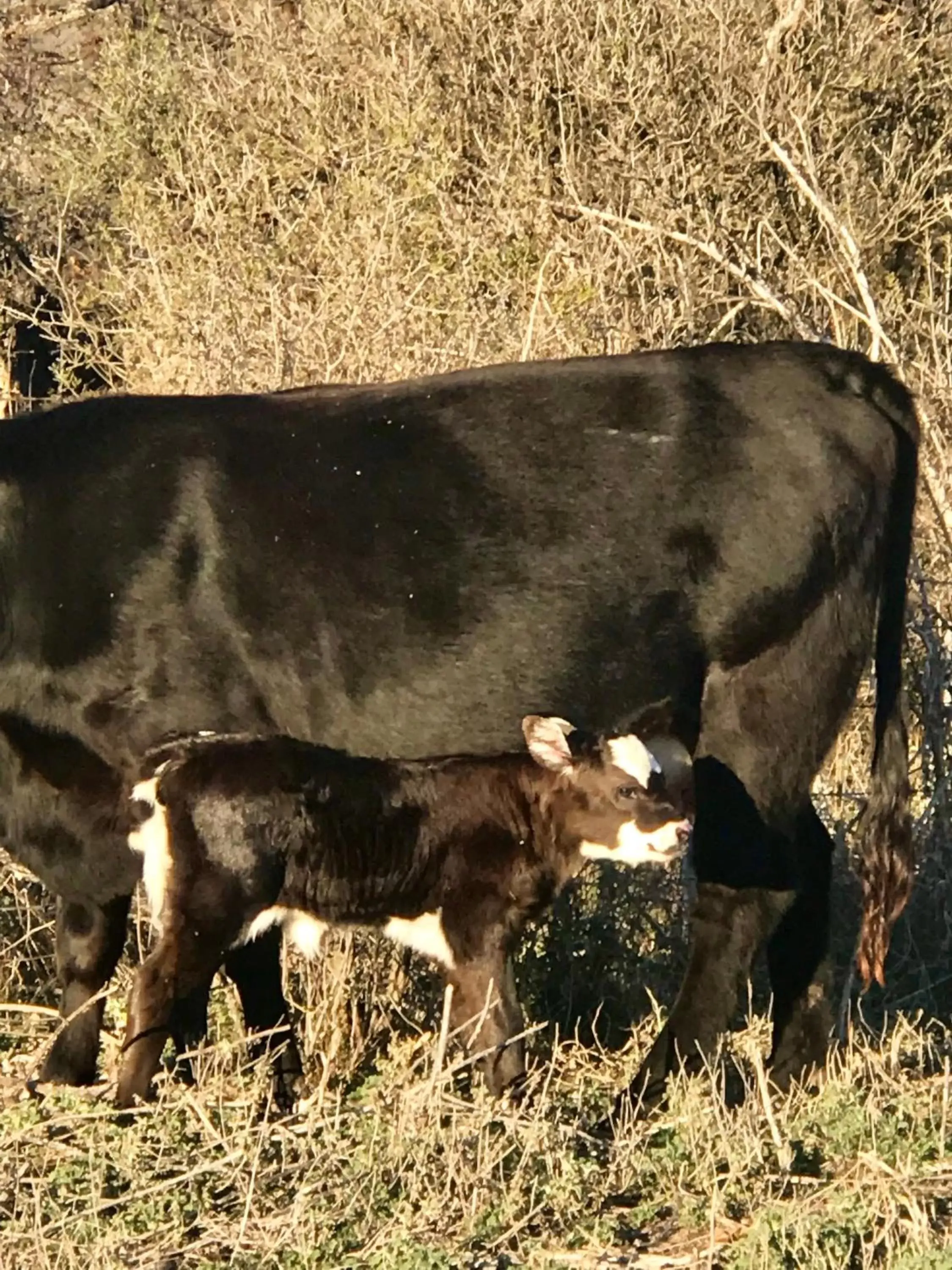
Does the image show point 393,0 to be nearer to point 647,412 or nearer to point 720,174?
point 720,174

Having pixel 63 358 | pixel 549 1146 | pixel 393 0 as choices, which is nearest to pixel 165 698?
pixel 549 1146

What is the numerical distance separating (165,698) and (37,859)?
61 cm

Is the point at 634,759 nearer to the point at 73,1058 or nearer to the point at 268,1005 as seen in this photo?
the point at 268,1005

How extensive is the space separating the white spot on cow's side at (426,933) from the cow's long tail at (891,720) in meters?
1.32

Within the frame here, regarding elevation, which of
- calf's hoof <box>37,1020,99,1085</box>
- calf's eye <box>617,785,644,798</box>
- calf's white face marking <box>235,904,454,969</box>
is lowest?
calf's hoof <box>37,1020,99,1085</box>

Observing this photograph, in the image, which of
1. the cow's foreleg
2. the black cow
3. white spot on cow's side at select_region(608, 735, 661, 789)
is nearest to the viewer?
white spot on cow's side at select_region(608, 735, 661, 789)

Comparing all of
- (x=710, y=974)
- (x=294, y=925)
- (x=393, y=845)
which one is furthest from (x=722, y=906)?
(x=294, y=925)

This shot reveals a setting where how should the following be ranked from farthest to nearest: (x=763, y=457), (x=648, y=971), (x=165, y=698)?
(x=648, y=971)
(x=763, y=457)
(x=165, y=698)

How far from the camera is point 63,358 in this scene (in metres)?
11.0

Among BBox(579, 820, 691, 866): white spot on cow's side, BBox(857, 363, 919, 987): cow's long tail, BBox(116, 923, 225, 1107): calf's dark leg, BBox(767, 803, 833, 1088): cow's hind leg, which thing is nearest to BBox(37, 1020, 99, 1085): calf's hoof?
BBox(116, 923, 225, 1107): calf's dark leg

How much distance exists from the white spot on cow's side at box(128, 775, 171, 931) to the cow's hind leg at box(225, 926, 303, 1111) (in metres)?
0.60

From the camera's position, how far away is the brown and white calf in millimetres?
5102

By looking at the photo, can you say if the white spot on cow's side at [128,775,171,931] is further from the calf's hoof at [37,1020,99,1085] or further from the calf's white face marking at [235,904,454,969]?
the calf's hoof at [37,1020,99,1085]

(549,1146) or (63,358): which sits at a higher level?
(63,358)
